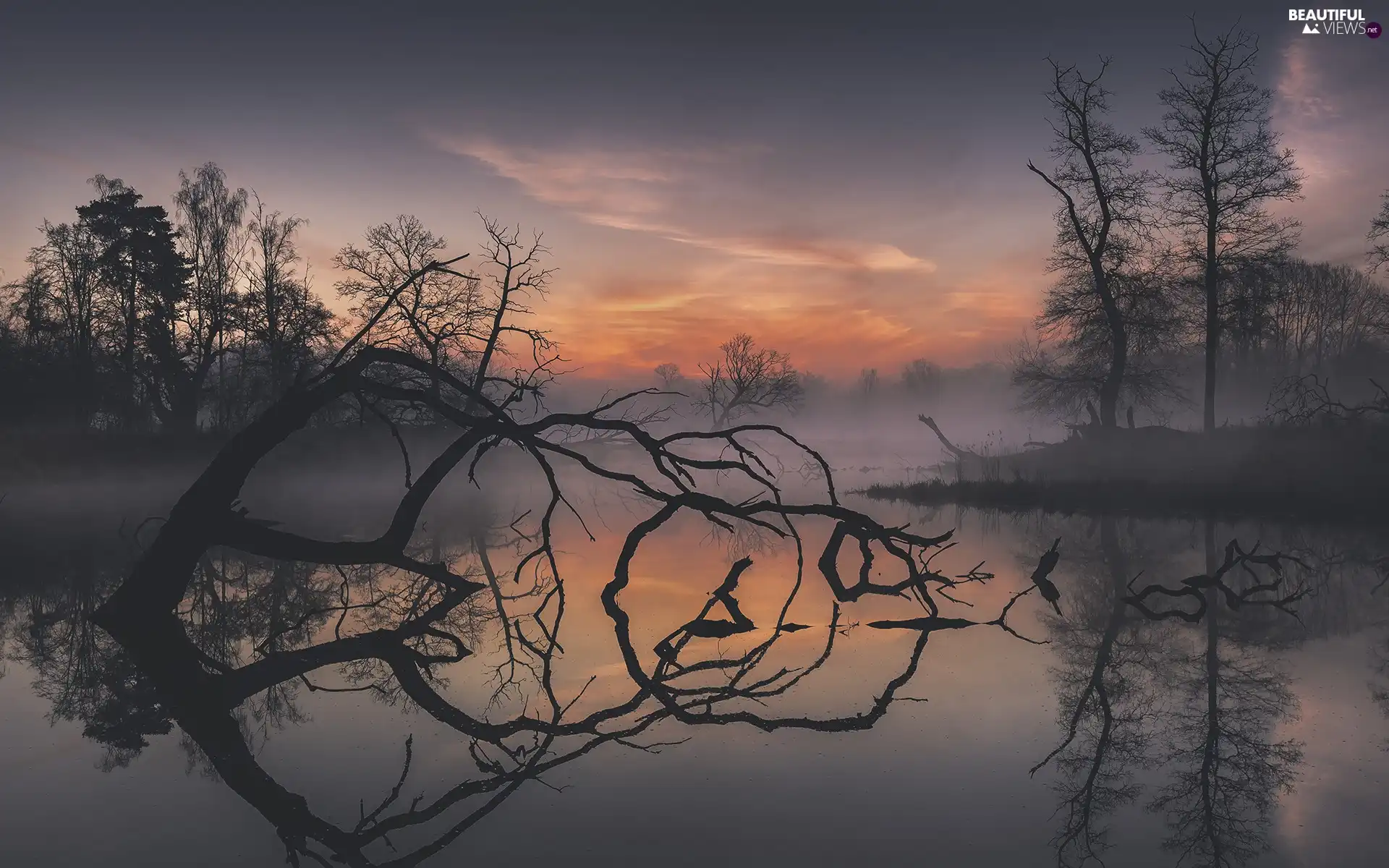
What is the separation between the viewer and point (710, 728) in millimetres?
4750

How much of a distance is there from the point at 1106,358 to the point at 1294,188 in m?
7.49

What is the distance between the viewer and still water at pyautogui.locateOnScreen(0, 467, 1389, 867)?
11.2ft

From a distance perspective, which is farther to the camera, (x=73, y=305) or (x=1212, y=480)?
(x=73, y=305)

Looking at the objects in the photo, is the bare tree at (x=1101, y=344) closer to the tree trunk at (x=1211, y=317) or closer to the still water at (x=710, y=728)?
the tree trunk at (x=1211, y=317)

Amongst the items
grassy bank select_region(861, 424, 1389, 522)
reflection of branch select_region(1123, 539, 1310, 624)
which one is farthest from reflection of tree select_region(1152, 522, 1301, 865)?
grassy bank select_region(861, 424, 1389, 522)

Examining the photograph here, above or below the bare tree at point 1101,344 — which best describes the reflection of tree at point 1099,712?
below

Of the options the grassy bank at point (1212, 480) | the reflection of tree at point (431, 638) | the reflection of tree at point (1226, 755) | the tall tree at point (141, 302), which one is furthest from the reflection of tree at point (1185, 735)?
the tall tree at point (141, 302)

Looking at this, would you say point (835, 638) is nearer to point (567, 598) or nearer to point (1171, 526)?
point (567, 598)

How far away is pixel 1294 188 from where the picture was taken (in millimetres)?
24125

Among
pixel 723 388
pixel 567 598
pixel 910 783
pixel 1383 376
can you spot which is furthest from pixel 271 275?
pixel 1383 376

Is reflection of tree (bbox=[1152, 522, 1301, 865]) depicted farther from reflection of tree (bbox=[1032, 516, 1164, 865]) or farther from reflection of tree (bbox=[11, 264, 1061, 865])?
reflection of tree (bbox=[11, 264, 1061, 865])

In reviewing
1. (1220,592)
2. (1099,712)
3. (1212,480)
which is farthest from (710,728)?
(1212,480)

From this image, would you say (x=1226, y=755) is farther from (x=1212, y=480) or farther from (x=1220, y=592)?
(x=1212, y=480)

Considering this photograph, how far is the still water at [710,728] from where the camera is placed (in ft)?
11.2
